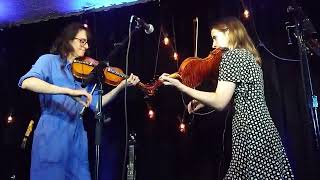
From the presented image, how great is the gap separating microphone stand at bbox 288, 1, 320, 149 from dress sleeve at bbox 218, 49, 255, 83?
1.45 ft

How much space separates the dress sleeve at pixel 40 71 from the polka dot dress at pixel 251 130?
1261 millimetres

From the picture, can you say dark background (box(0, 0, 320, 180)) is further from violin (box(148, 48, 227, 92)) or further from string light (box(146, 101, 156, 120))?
violin (box(148, 48, 227, 92))

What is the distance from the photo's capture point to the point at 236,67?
2391mm

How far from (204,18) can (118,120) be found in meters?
1.38

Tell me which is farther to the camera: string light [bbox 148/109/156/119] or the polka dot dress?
string light [bbox 148/109/156/119]

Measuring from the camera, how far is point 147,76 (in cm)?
388

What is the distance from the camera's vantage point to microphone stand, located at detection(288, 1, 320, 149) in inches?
98.9

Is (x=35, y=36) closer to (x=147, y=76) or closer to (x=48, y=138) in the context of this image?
(x=147, y=76)

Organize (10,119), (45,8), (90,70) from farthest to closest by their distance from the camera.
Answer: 1. (10,119)
2. (45,8)
3. (90,70)

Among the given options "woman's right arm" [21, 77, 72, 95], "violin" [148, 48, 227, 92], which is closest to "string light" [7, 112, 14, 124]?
"woman's right arm" [21, 77, 72, 95]

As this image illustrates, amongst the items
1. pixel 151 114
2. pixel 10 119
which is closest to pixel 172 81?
pixel 151 114

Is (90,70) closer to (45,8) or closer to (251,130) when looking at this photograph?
(251,130)

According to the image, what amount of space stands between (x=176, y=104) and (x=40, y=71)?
1.53 metres

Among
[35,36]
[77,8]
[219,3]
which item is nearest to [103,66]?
[219,3]
